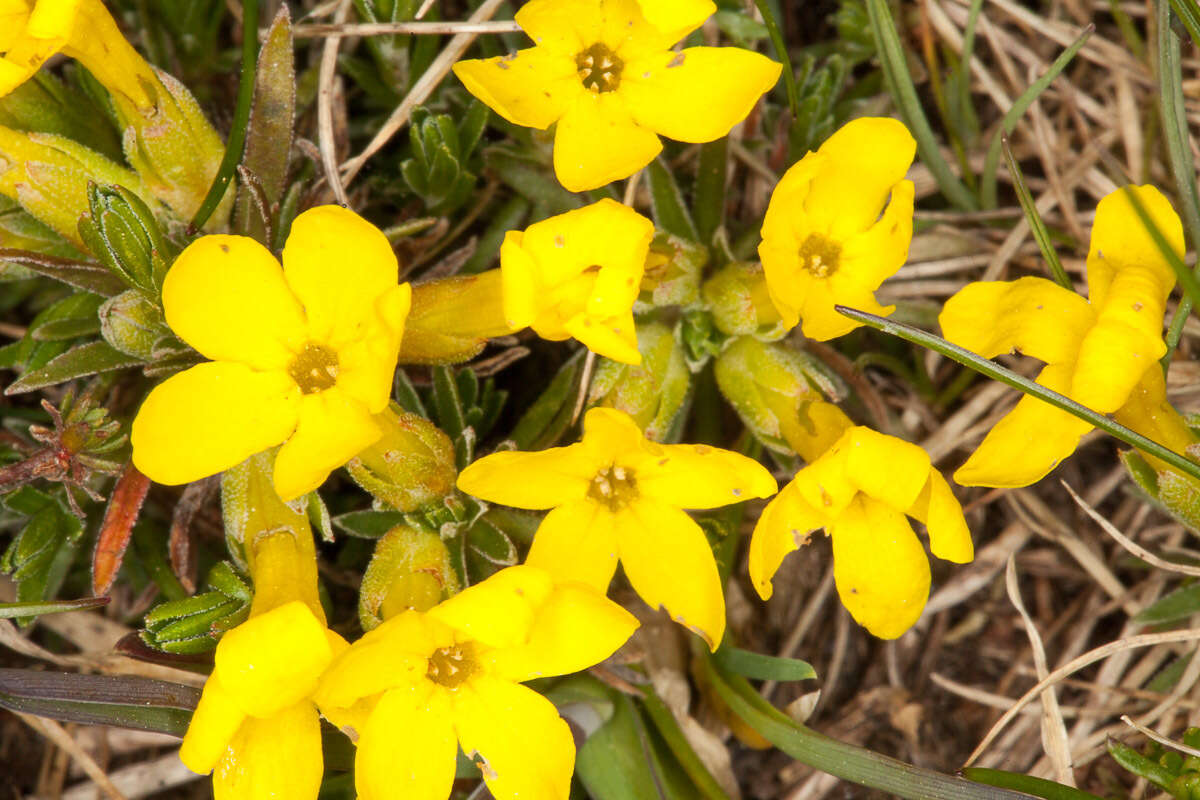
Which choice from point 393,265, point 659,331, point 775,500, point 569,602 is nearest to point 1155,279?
point 775,500

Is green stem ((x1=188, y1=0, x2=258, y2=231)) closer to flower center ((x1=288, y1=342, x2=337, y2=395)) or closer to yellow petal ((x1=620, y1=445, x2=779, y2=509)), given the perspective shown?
flower center ((x1=288, y1=342, x2=337, y2=395))


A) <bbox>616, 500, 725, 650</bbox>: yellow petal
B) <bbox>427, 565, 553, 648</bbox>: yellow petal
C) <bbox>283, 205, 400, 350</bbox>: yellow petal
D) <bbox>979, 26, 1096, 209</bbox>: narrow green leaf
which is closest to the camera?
<bbox>427, 565, 553, 648</bbox>: yellow petal

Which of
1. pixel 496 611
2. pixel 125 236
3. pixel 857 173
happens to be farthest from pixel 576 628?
pixel 125 236

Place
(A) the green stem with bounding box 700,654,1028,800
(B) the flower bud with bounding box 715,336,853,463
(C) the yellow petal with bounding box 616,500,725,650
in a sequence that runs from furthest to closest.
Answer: (B) the flower bud with bounding box 715,336,853,463 < (A) the green stem with bounding box 700,654,1028,800 < (C) the yellow petal with bounding box 616,500,725,650

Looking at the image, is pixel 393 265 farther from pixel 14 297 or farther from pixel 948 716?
pixel 948 716

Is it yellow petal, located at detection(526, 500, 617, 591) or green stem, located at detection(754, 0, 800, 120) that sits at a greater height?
green stem, located at detection(754, 0, 800, 120)

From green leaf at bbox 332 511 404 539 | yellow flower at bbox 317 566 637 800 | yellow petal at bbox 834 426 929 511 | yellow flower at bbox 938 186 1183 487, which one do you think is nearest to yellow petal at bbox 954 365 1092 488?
yellow flower at bbox 938 186 1183 487
